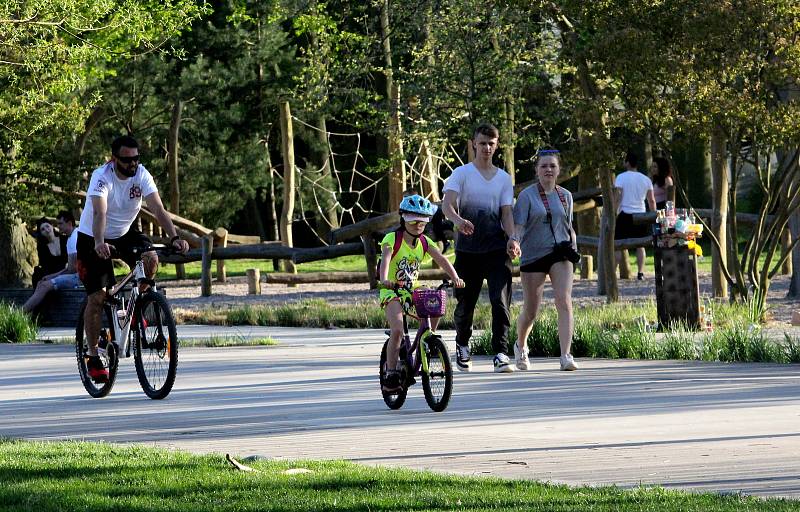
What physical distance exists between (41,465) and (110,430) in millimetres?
1860

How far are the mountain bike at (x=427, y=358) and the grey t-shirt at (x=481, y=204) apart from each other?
2536mm

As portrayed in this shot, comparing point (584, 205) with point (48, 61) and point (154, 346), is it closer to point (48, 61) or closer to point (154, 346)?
point (48, 61)

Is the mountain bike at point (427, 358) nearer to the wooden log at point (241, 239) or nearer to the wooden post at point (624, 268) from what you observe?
the wooden post at point (624, 268)

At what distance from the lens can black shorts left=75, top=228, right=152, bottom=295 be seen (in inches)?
465

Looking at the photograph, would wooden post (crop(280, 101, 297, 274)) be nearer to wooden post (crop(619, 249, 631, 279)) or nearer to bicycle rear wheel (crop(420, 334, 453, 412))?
wooden post (crop(619, 249, 631, 279))

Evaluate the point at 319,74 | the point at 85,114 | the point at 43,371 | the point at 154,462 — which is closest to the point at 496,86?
the point at 319,74

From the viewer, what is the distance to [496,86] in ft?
87.3

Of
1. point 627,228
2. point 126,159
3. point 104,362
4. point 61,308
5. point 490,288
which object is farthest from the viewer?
point 627,228

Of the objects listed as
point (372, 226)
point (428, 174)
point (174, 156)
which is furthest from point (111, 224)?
point (174, 156)

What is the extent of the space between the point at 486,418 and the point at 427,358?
64cm

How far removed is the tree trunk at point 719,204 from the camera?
18.3m

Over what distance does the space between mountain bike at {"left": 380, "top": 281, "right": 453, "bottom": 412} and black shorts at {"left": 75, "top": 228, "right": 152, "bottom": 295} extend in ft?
7.33

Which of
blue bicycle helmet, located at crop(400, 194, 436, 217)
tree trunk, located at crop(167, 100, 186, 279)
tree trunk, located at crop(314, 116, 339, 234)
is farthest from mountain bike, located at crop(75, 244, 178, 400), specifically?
tree trunk, located at crop(314, 116, 339, 234)

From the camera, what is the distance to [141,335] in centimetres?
1187
